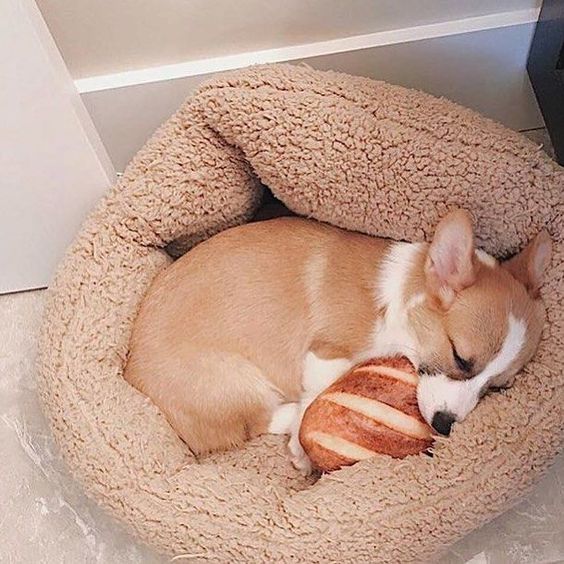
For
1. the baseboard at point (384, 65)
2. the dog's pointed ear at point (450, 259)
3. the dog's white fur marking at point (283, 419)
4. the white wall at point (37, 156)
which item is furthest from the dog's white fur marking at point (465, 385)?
the white wall at point (37, 156)

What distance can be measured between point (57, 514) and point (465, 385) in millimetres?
813

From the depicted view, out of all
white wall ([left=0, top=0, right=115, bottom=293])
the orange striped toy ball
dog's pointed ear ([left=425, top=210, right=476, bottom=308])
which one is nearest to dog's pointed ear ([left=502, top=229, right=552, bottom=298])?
dog's pointed ear ([left=425, top=210, right=476, bottom=308])

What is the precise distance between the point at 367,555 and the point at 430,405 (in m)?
0.26

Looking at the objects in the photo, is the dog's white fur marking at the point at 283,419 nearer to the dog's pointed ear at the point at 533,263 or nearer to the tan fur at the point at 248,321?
the tan fur at the point at 248,321

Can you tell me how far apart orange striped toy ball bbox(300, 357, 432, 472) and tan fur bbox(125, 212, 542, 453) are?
0.08 m

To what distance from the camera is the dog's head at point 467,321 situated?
4.89 feet

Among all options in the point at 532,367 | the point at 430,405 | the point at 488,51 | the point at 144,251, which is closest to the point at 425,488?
the point at 430,405

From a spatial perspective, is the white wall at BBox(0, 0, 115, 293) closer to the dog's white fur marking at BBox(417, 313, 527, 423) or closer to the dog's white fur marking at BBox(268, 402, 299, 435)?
the dog's white fur marking at BBox(268, 402, 299, 435)

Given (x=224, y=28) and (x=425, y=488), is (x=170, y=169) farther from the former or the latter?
(x=425, y=488)

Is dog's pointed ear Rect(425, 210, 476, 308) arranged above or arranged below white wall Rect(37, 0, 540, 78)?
below

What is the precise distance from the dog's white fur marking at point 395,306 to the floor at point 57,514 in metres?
0.37

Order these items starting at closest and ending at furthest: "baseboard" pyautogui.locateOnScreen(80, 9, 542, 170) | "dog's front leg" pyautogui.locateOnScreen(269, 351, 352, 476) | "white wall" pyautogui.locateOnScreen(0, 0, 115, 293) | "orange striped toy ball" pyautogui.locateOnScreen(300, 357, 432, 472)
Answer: "white wall" pyautogui.locateOnScreen(0, 0, 115, 293) → "orange striped toy ball" pyautogui.locateOnScreen(300, 357, 432, 472) → "dog's front leg" pyautogui.locateOnScreen(269, 351, 352, 476) → "baseboard" pyautogui.locateOnScreen(80, 9, 542, 170)

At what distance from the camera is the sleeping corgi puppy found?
A: 1569mm

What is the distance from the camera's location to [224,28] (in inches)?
69.0
